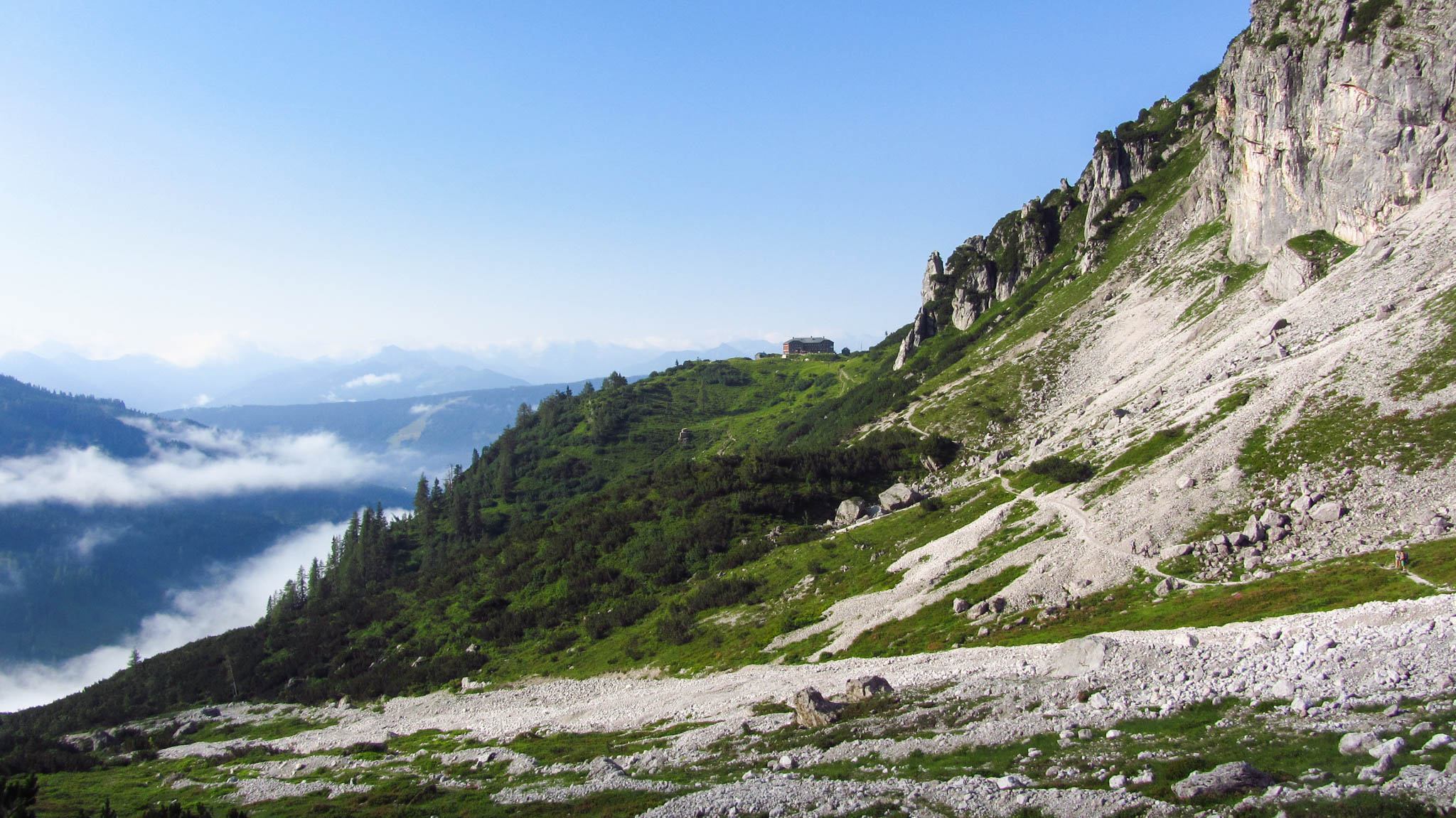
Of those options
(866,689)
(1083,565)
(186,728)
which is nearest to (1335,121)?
(1083,565)

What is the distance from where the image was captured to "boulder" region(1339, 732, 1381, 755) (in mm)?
23641

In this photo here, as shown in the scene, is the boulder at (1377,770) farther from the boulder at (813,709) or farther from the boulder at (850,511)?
the boulder at (850,511)

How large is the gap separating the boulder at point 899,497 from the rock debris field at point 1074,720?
54.0m

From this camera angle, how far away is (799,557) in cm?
10038

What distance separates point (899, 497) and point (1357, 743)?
3435 inches

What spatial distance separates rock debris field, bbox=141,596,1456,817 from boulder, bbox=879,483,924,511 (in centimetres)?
5404

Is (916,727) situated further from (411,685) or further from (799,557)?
(411,685)

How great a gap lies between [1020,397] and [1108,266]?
4285cm

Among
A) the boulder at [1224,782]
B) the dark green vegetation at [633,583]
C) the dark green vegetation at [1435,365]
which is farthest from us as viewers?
the dark green vegetation at [633,583]

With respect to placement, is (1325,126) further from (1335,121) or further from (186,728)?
(186,728)

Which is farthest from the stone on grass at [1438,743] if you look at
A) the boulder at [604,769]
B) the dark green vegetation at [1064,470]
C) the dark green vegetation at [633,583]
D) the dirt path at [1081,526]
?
the dark green vegetation at [1064,470]

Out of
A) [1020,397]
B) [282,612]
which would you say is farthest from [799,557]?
[282,612]

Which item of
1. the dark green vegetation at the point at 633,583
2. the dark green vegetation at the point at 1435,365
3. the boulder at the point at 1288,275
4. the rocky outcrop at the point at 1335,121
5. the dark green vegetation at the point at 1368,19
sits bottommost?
the dark green vegetation at the point at 633,583

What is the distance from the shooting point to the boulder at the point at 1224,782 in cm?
2280
